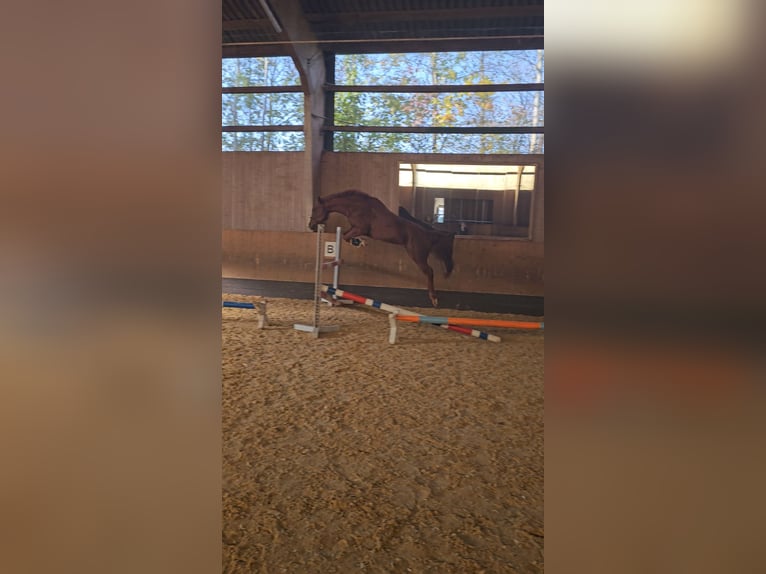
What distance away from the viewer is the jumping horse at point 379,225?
665 cm

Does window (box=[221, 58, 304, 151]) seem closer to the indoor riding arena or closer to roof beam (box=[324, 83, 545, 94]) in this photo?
the indoor riding arena

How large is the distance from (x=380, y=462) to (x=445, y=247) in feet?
16.5

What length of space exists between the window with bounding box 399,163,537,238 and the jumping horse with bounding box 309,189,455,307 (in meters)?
0.71

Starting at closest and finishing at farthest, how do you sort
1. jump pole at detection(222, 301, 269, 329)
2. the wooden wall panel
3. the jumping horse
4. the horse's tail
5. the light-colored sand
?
1. the light-colored sand
2. jump pole at detection(222, 301, 269, 329)
3. the jumping horse
4. the horse's tail
5. the wooden wall panel

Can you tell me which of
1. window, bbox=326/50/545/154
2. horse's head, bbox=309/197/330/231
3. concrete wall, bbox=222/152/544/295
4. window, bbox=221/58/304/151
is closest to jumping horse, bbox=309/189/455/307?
horse's head, bbox=309/197/330/231

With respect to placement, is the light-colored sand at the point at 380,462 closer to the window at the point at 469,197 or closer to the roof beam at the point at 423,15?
the window at the point at 469,197

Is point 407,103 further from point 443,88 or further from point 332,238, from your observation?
point 332,238

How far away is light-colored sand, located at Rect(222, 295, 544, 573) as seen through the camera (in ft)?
5.02

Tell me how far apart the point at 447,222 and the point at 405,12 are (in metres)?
2.80
